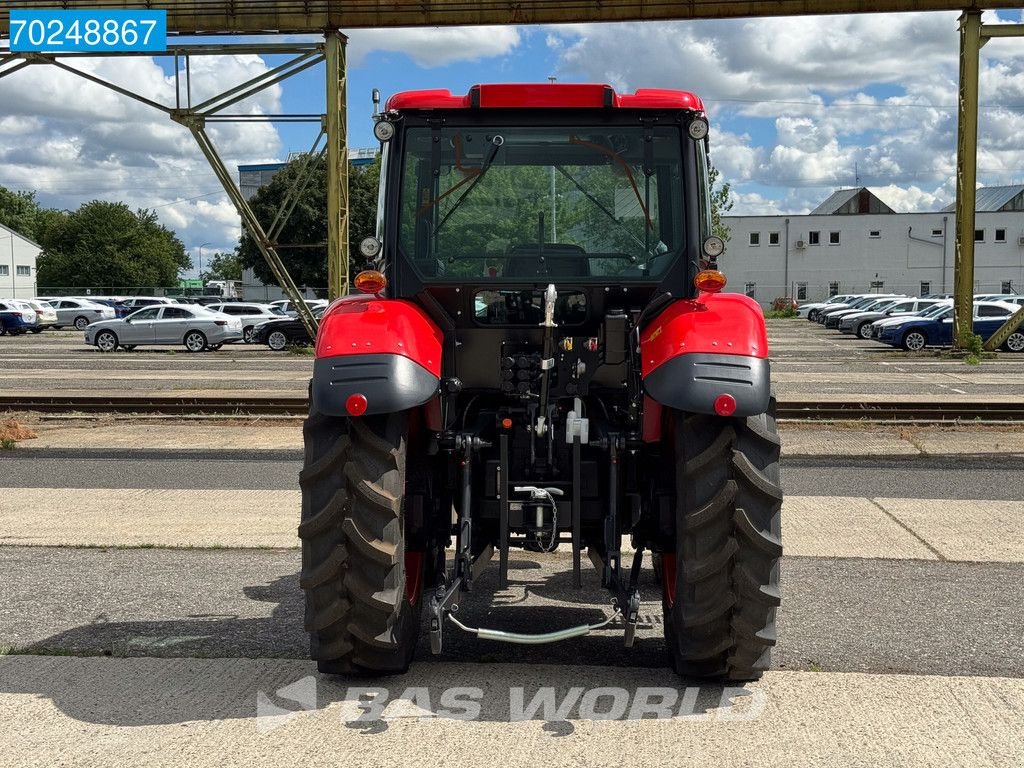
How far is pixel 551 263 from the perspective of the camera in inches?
219

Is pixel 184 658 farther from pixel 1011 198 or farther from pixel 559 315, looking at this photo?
pixel 1011 198

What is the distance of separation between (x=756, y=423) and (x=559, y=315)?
1191 millimetres

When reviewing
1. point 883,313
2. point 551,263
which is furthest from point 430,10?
point 883,313

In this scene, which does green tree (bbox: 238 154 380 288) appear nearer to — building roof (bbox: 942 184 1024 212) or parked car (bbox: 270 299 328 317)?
parked car (bbox: 270 299 328 317)

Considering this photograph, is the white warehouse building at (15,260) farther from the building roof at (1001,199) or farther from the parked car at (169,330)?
the building roof at (1001,199)

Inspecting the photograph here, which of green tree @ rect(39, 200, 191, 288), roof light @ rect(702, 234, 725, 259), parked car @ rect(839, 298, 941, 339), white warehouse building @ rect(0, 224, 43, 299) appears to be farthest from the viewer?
green tree @ rect(39, 200, 191, 288)

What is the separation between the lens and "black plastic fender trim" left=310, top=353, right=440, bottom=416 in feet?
15.6

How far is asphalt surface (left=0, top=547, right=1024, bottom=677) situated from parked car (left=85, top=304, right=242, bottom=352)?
27716 mm

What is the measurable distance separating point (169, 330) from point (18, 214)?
10762cm

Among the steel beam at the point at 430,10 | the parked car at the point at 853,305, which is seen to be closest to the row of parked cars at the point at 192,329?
the steel beam at the point at 430,10

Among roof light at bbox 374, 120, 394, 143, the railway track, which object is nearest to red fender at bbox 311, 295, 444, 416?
roof light at bbox 374, 120, 394, 143

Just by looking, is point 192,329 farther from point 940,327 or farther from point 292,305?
point 940,327

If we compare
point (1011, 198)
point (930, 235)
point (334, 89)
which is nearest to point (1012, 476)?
point (334, 89)

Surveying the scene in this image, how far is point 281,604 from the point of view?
263 inches
